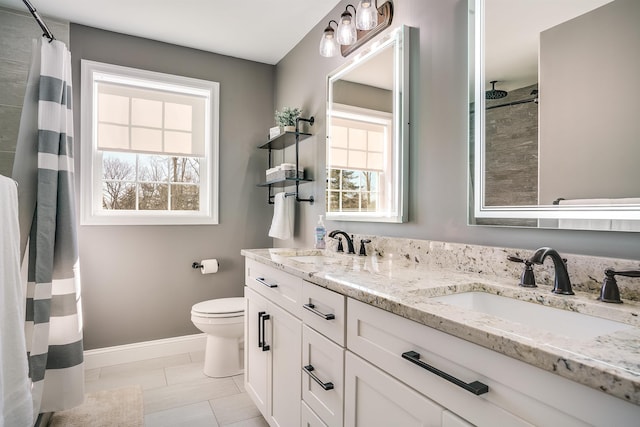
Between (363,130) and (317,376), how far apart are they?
1344 millimetres

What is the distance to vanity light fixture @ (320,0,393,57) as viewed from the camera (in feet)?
5.93

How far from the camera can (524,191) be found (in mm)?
1242

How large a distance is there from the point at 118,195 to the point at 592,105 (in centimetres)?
304

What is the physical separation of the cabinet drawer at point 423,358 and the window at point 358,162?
0.91 m

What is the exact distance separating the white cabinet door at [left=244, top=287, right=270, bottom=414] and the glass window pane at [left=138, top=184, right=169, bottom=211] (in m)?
1.35

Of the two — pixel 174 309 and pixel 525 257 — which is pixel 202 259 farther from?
pixel 525 257

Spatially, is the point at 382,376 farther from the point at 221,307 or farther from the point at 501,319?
the point at 221,307

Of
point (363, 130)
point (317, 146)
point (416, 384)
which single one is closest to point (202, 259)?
point (317, 146)

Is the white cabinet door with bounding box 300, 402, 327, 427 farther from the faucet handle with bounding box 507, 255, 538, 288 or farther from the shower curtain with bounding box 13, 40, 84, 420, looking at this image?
the shower curtain with bounding box 13, 40, 84, 420

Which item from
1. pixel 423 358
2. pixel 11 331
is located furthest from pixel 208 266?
pixel 423 358

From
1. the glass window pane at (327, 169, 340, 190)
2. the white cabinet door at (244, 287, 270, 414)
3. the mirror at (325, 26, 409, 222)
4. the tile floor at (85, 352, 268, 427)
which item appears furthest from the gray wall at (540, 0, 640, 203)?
the tile floor at (85, 352, 268, 427)

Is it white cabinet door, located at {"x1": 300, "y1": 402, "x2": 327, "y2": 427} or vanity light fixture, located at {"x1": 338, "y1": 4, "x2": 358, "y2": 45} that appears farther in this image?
vanity light fixture, located at {"x1": 338, "y1": 4, "x2": 358, "y2": 45}

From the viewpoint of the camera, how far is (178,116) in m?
3.04

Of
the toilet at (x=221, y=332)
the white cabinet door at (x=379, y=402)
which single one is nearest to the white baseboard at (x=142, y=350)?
the toilet at (x=221, y=332)
